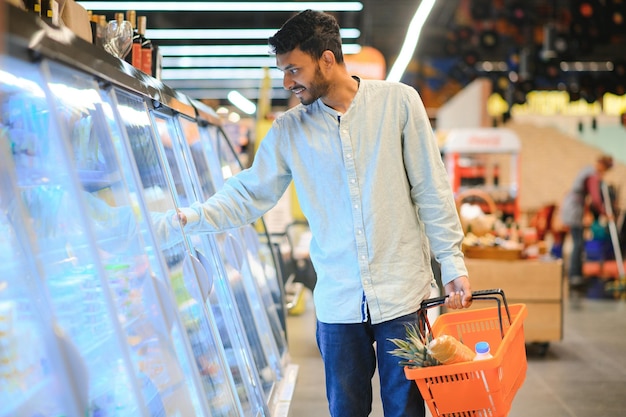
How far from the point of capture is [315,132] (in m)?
2.57

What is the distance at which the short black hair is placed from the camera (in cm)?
247

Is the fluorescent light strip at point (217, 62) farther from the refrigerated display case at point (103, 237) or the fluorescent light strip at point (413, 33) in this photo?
the refrigerated display case at point (103, 237)

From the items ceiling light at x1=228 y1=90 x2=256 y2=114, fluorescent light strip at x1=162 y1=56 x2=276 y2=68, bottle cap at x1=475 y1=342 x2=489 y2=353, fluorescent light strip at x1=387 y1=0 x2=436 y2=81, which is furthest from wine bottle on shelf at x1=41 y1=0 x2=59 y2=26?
fluorescent light strip at x1=162 y1=56 x2=276 y2=68

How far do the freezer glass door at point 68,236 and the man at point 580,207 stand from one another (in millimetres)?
9890

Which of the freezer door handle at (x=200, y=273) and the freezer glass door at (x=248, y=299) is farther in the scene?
the freezer glass door at (x=248, y=299)

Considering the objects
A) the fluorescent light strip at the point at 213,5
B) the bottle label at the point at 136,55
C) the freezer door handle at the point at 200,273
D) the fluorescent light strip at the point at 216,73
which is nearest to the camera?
the freezer door handle at the point at 200,273

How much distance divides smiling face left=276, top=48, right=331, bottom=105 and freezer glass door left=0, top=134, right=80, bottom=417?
35.5 inches

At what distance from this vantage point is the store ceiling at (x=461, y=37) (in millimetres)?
11602

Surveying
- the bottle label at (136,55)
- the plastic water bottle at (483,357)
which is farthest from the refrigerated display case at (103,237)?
the plastic water bottle at (483,357)

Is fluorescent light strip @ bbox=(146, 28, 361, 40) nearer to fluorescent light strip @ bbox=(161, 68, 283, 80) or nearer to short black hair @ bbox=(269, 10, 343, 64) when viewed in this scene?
fluorescent light strip @ bbox=(161, 68, 283, 80)

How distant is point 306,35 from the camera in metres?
2.48

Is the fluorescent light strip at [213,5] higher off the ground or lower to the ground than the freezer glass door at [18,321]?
higher

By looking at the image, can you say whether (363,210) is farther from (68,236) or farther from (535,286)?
(535,286)

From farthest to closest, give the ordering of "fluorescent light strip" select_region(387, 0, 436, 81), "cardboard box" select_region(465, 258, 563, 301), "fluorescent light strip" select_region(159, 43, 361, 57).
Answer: "fluorescent light strip" select_region(159, 43, 361, 57), "fluorescent light strip" select_region(387, 0, 436, 81), "cardboard box" select_region(465, 258, 563, 301)
